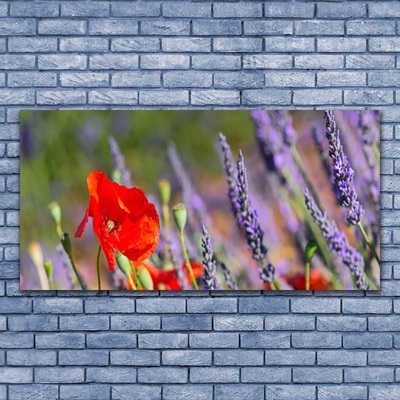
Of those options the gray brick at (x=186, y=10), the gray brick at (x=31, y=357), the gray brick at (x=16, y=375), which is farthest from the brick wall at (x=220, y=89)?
the gray brick at (x=16, y=375)

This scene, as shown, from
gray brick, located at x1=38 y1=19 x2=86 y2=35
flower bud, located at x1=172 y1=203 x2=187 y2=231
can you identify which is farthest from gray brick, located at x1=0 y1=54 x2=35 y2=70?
flower bud, located at x1=172 y1=203 x2=187 y2=231

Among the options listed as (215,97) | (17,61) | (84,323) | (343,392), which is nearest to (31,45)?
(17,61)

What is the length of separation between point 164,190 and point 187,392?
2.68 ft

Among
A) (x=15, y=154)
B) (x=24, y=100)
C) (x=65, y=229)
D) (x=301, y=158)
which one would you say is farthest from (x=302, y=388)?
(x=24, y=100)

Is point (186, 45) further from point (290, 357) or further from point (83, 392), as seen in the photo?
point (83, 392)

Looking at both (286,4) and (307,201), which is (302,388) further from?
(286,4)

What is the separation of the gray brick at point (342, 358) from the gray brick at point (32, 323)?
42.3 inches

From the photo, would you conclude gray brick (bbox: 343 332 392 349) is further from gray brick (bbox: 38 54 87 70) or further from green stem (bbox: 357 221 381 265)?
gray brick (bbox: 38 54 87 70)

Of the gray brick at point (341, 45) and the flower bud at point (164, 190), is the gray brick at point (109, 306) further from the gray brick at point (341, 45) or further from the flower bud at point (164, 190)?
the gray brick at point (341, 45)

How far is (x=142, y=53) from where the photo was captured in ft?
6.42

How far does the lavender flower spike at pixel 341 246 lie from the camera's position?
193 cm

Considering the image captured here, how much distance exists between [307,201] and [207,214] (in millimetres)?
401

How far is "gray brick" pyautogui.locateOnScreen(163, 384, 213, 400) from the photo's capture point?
1965 millimetres

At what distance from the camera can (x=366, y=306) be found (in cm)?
195
